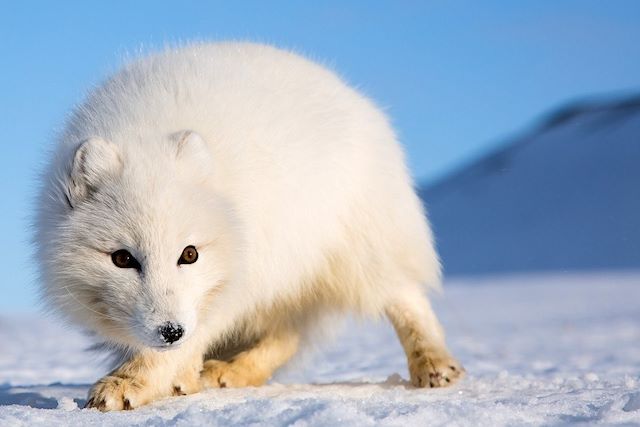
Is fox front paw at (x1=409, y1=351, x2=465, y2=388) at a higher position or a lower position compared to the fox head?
lower

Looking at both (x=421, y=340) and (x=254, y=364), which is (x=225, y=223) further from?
(x=421, y=340)

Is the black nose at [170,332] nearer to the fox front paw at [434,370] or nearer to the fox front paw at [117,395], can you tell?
the fox front paw at [117,395]

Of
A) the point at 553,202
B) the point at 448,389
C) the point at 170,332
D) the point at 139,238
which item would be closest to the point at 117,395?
the point at 170,332

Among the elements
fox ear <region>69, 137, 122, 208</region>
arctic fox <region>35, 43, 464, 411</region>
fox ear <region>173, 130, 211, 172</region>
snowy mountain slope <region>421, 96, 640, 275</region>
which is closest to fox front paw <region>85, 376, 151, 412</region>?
arctic fox <region>35, 43, 464, 411</region>

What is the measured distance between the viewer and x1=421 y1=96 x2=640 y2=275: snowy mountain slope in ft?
76.3

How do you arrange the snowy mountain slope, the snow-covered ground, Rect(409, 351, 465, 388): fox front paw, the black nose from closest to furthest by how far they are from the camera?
1. the snow-covered ground
2. the black nose
3. Rect(409, 351, 465, 388): fox front paw
4. the snowy mountain slope

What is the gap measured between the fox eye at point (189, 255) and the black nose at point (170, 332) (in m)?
0.23

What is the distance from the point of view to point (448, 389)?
4078 mm

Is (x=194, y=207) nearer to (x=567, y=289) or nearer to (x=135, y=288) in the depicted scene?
(x=135, y=288)

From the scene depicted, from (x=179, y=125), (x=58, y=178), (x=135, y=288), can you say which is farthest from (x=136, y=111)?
(x=135, y=288)

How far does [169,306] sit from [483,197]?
26.7 metres

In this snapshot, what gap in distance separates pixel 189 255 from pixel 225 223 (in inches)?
7.9

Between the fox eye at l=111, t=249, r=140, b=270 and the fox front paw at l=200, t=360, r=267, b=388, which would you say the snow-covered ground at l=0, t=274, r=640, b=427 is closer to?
the fox front paw at l=200, t=360, r=267, b=388

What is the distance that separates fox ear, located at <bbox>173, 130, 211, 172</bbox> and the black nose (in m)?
0.60
